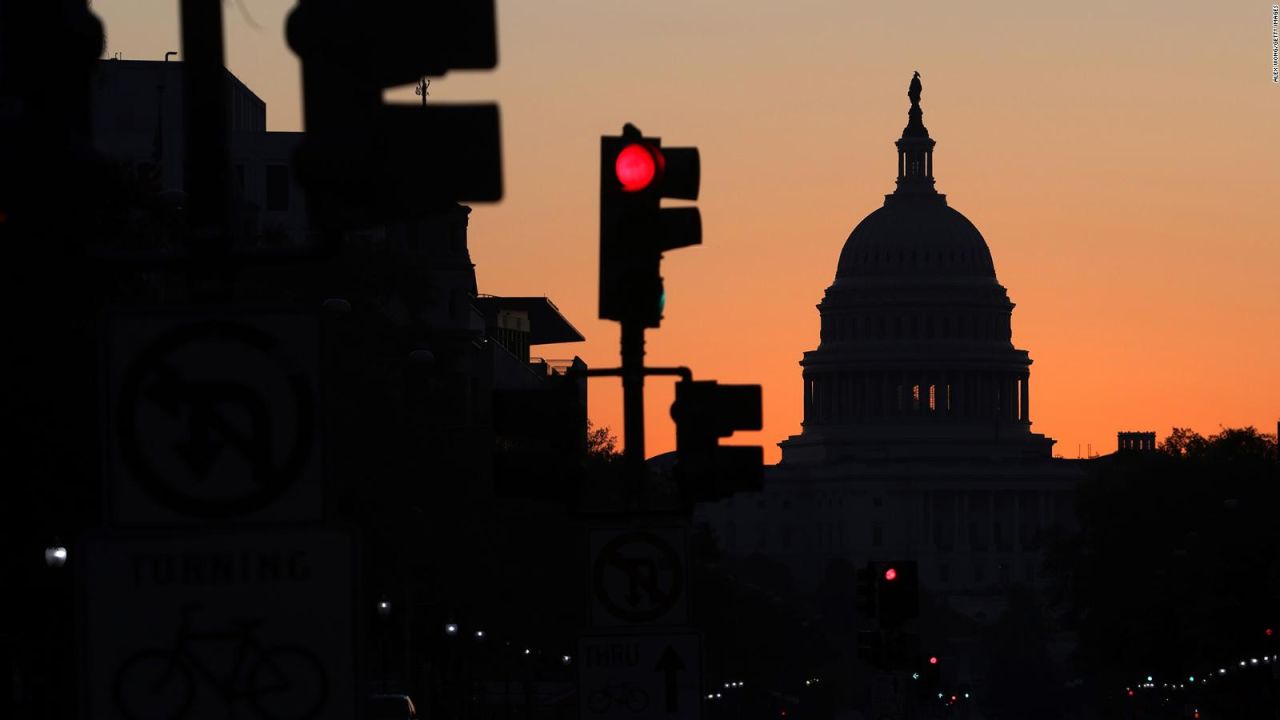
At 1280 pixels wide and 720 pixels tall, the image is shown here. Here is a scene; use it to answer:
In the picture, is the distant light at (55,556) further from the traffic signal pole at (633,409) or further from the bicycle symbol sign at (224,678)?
the bicycle symbol sign at (224,678)

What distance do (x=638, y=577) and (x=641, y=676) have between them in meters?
0.68

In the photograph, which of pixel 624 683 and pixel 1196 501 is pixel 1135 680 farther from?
pixel 624 683

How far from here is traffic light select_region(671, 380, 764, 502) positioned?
2456cm

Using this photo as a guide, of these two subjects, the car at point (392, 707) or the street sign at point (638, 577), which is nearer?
the street sign at point (638, 577)

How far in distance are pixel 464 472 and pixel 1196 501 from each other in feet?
196

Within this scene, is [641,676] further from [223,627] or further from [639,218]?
[223,627]

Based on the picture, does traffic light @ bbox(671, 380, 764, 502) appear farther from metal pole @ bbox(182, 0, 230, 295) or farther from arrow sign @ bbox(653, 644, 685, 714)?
metal pole @ bbox(182, 0, 230, 295)

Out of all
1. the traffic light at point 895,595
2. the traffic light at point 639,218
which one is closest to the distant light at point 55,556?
the traffic light at point 895,595

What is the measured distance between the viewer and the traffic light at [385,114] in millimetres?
12062

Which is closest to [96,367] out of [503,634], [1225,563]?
[503,634]

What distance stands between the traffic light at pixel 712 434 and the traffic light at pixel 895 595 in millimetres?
26539

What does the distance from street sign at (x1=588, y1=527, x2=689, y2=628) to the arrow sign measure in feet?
0.71

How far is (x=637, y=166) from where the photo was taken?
21250mm

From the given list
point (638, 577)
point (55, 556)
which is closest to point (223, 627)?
point (638, 577)
